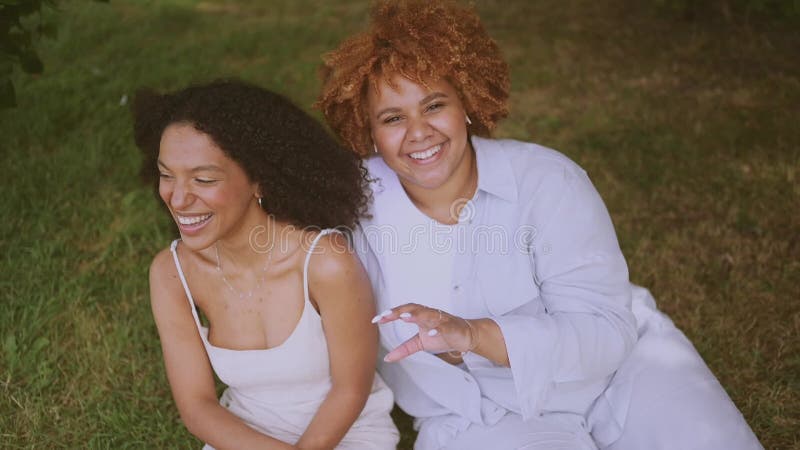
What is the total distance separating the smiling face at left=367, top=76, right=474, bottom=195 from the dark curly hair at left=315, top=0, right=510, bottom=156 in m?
0.05

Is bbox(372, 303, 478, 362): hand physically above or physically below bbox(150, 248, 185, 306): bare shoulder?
above

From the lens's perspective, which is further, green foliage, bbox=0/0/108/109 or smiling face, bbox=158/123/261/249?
green foliage, bbox=0/0/108/109

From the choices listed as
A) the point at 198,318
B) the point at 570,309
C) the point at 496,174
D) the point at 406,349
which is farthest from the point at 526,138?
the point at 406,349

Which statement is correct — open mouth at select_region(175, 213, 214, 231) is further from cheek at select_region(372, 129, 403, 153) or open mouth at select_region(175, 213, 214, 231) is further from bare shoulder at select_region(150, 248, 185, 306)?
cheek at select_region(372, 129, 403, 153)

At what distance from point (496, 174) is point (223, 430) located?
129 cm

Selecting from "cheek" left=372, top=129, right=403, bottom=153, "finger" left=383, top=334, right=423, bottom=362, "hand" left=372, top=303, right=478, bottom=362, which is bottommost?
"finger" left=383, top=334, right=423, bottom=362

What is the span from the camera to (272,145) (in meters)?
2.70

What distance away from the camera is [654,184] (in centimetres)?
522

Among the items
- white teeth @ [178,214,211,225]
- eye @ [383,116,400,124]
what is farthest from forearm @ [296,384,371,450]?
eye @ [383,116,400,124]

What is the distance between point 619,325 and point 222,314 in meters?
1.37

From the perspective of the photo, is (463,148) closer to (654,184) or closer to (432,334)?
(432,334)

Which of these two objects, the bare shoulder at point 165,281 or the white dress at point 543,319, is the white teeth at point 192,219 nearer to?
the bare shoulder at point 165,281

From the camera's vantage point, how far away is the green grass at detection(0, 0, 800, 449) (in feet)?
11.9

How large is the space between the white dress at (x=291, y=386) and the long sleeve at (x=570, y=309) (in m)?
0.61
